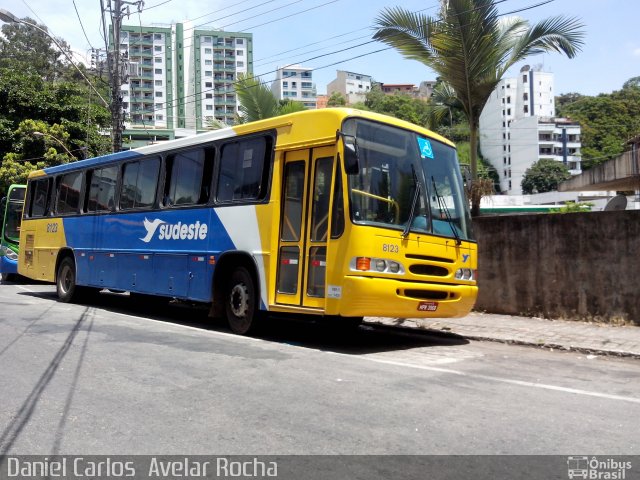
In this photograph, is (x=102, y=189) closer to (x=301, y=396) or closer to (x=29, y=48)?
(x=301, y=396)

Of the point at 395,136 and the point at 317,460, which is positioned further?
the point at 395,136

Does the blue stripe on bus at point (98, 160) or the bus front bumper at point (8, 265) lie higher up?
the blue stripe on bus at point (98, 160)

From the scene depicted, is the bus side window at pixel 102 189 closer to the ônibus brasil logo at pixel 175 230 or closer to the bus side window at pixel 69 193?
the bus side window at pixel 69 193

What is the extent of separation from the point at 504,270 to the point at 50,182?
36.4ft

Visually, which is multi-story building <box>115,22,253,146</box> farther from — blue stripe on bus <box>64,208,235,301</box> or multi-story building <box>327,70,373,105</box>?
blue stripe on bus <box>64,208,235,301</box>

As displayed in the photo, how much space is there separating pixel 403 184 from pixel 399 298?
1534 millimetres

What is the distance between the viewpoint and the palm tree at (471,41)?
39.6 feet

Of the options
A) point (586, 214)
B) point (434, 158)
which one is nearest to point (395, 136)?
point (434, 158)

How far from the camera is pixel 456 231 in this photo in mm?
8578

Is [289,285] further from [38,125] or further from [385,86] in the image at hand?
[385,86]

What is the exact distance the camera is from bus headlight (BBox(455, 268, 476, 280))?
857 cm

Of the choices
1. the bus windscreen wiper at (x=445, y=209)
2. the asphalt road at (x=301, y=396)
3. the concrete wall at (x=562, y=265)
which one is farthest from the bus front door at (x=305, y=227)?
the concrete wall at (x=562, y=265)

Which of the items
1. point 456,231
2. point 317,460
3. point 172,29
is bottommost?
point 317,460

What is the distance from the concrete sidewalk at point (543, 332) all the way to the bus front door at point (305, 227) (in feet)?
10.0
